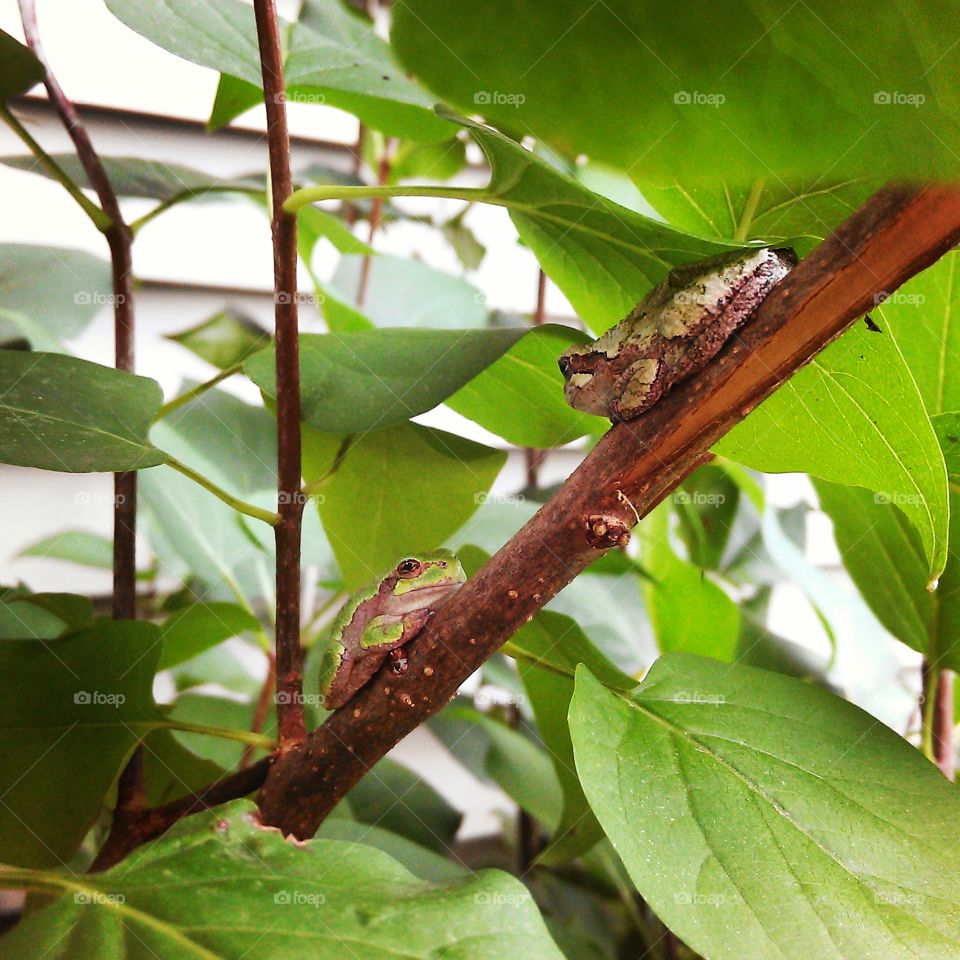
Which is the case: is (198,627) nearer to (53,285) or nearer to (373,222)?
(53,285)

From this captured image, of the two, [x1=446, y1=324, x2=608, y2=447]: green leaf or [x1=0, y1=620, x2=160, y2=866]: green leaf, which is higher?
[x1=446, y1=324, x2=608, y2=447]: green leaf

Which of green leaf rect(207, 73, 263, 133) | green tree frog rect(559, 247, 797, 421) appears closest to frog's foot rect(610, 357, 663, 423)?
green tree frog rect(559, 247, 797, 421)

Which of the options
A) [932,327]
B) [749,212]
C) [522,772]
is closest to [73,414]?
[749,212]

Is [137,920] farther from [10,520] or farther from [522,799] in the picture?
[10,520]

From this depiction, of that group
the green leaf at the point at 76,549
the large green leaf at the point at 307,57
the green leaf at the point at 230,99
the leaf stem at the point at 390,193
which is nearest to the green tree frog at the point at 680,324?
the leaf stem at the point at 390,193

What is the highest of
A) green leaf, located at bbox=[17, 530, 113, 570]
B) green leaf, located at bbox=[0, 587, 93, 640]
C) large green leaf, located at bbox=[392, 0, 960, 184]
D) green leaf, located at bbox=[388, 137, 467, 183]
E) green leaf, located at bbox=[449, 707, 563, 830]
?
green leaf, located at bbox=[388, 137, 467, 183]

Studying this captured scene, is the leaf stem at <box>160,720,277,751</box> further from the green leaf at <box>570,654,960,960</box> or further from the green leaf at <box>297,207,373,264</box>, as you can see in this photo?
the green leaf at <box>297,207,373,264</box>
